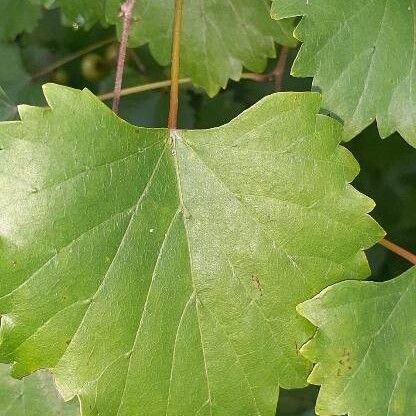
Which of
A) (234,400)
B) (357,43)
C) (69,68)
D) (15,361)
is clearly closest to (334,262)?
(234,400)

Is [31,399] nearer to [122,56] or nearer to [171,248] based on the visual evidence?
[171,248]

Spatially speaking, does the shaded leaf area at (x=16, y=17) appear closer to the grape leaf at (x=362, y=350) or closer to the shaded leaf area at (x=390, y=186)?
the shaded leaf area at (x=390, y=186)

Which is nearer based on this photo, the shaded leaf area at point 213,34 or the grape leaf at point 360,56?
the grape leaf at point 360,56

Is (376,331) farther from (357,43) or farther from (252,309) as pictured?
(357,43)

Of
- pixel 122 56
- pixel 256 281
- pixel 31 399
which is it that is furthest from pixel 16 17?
pixel 256 281

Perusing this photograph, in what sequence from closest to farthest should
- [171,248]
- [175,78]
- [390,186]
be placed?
[171,248]
[175,78]
[390,186]

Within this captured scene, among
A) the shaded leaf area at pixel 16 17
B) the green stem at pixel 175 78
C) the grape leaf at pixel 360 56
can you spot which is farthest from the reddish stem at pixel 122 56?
the shaded leaf area at pixel 16 17
